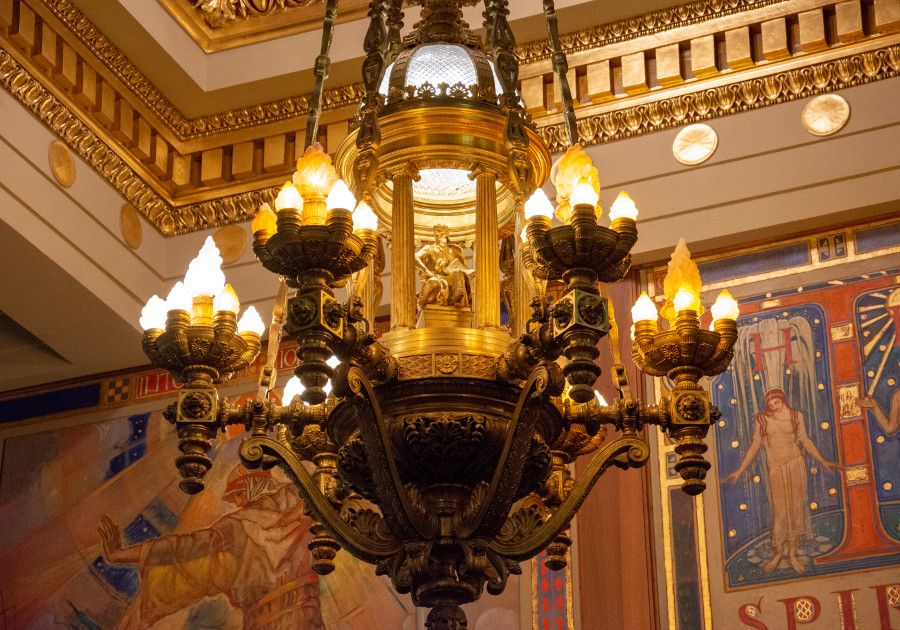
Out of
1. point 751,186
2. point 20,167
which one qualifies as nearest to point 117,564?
point 20,167

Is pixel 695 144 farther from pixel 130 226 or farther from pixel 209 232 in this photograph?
pixel 130 226

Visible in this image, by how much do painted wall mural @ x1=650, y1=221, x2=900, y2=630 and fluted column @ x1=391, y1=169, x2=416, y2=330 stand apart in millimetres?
2772

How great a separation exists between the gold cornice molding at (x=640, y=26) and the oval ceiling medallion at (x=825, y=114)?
0.59m

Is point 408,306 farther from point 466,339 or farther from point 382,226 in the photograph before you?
point 382,226

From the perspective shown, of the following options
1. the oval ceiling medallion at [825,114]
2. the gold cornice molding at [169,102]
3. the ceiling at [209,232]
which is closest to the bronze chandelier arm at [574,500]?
the ceiling at [209,232]

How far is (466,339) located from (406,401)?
0.78 feet

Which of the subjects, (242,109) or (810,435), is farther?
(242,109)

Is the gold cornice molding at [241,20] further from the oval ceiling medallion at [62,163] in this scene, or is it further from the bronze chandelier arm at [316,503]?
the bronze chandelier arm at [316,503]

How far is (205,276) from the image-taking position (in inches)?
170

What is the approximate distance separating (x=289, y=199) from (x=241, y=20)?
15.4 ft

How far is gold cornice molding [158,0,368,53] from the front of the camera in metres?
8.29

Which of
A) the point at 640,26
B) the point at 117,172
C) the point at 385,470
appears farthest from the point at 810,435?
the point at 117,172

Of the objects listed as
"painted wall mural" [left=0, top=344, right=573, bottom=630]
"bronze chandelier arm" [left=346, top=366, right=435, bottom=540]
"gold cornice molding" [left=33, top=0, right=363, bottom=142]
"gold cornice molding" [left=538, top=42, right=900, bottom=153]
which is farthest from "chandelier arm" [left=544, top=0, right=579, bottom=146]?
"gold cornice molding" [left=33, top=0, right=363, bottom=142]

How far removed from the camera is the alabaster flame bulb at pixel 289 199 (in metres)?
3.91
